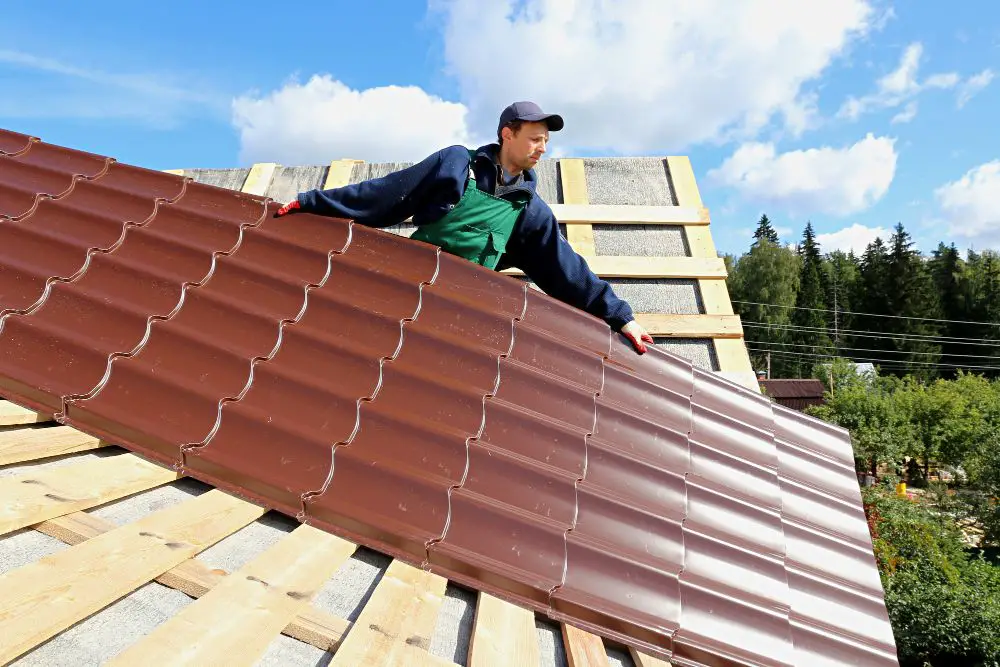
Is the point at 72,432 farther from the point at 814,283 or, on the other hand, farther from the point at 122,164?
the point at 814,283

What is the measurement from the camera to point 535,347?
3.07 meters

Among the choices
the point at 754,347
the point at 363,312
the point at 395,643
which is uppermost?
the point at 754,347

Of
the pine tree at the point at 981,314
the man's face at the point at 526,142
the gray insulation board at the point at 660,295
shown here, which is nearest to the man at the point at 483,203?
the man's face at the point at 526,142

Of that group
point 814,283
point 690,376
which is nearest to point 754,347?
point 814,283

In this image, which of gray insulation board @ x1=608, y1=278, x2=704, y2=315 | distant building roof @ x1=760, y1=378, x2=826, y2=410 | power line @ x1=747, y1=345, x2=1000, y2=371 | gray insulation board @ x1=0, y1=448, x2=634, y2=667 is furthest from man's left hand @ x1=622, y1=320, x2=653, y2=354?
power line @ x1=747, y1=345, x2=1000, y2=371

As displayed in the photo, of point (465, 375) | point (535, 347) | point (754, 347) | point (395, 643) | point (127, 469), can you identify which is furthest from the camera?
point (754, 347)

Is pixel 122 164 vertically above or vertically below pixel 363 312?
above

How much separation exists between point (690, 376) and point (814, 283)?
69.4m

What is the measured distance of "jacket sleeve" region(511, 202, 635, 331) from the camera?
3518 millimetres

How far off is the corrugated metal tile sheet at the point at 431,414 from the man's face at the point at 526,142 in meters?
0.54

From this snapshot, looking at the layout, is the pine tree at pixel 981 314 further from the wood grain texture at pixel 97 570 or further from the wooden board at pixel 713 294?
the wood grain texture at pixel 97 570

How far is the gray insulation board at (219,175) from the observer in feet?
18.2

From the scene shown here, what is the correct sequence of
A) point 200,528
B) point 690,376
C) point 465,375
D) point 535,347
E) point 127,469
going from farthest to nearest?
point 690,376 < point 535,347 < point 465,375 < point 127,469 < point 200,528

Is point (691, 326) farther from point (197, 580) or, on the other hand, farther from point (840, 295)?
point (840, 295)
